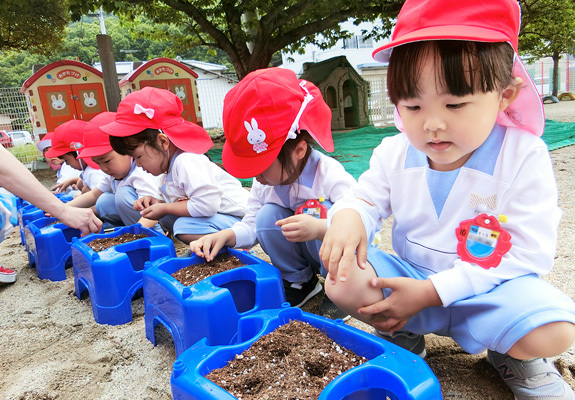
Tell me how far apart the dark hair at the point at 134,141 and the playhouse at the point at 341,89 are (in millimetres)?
6313

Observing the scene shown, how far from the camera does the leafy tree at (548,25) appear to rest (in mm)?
8062

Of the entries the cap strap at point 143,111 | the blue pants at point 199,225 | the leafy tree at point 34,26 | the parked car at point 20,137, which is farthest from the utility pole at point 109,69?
the blue pants at point 199,225

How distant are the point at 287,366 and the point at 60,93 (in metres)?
6.36

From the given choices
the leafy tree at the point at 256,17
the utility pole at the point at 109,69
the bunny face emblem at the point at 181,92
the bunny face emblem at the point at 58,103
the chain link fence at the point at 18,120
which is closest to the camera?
the utility pole at the point at 109,69

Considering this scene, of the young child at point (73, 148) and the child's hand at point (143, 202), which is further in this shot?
the young child at point (73, 148)

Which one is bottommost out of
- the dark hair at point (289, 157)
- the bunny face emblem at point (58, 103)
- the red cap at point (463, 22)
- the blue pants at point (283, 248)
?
the blue pants at point (283, 248)

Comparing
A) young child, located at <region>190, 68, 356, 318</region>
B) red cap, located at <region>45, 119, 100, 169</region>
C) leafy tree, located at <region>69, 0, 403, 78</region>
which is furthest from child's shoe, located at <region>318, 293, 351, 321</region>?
leafy tree, located at <region>69, 0, 403, 78</region>

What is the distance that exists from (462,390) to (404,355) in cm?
33

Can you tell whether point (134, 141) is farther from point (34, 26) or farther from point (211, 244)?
point (34, 26)

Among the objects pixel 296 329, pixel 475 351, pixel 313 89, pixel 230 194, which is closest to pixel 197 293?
pixel 296 329

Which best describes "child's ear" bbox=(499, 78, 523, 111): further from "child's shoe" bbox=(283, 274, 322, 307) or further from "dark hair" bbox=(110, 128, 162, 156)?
"dark hair" bbox=(110, 128, 162, 156)

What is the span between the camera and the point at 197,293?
1025 mm

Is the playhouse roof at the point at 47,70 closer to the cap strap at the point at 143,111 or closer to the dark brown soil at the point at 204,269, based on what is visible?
the cap strap at the point at 143,111

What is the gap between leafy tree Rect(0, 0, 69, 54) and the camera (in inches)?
212
